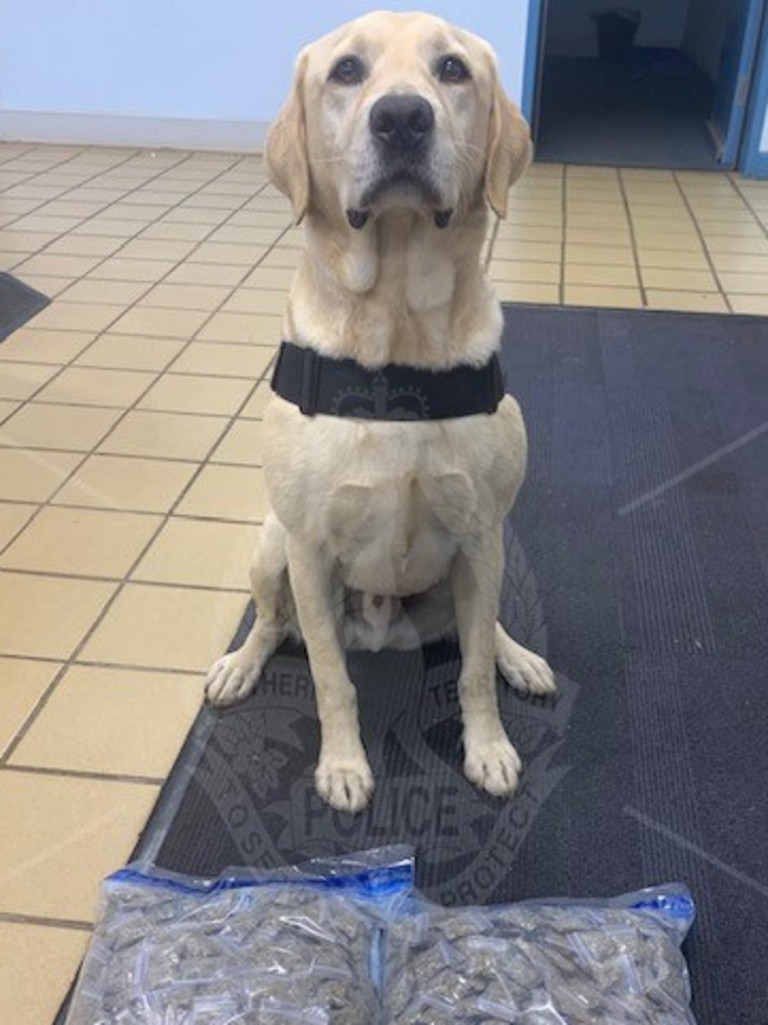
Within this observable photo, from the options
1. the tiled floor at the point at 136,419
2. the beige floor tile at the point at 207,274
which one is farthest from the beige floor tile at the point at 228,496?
the beige floor tile at the point at 207,274

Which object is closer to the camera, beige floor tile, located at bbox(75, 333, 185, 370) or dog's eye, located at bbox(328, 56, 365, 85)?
dog's eye, located at bbox(328, 56, 365, 85)

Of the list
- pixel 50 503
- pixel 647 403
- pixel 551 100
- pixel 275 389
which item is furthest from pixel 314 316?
pixel 551 100

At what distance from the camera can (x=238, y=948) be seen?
130cm

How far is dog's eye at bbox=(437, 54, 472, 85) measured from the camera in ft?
4.89

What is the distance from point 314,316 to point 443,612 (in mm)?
648

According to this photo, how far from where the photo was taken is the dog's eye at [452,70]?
4.89 feet

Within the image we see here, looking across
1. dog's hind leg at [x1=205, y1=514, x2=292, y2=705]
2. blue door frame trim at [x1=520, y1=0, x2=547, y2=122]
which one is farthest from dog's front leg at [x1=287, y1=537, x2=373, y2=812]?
blue door frame trim at [x1=520, y1=0, x2=547, y2=122]

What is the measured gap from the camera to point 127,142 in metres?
6.08

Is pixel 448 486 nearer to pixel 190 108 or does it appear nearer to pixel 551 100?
pixel 190 108

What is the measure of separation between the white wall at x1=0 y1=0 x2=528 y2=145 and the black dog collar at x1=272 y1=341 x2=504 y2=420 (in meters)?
4.60

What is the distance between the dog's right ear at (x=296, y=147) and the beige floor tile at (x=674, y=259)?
2905 millimetres

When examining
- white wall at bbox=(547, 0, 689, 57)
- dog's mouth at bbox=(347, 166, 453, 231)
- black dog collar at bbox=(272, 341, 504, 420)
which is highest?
dog's mouth at bbox=(347, 166, 453, 231)

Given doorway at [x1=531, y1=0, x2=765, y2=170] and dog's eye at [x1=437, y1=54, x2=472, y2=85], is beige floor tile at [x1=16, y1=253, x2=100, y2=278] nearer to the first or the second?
doorway at [x1=531, y1=0, x2=765, y2=170]

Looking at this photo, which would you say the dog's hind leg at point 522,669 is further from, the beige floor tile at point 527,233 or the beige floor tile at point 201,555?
the beige floor tile at point 527,233
